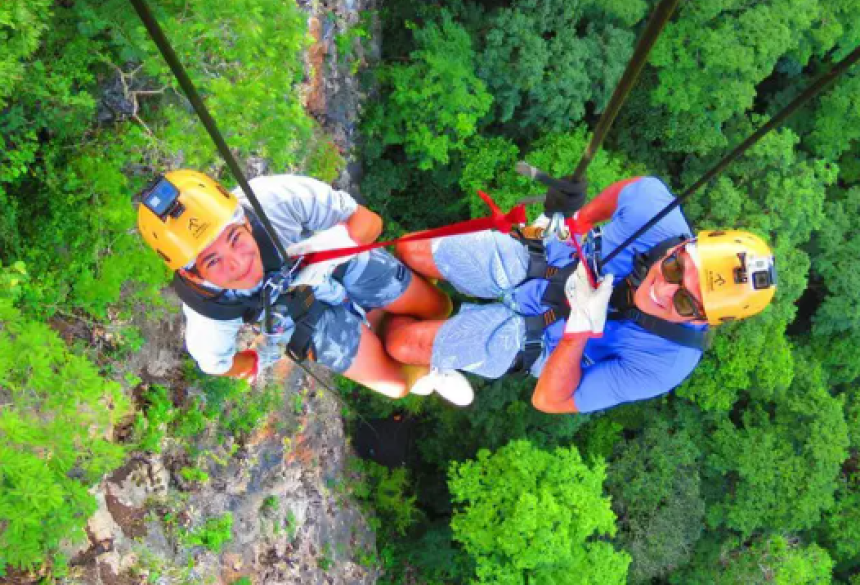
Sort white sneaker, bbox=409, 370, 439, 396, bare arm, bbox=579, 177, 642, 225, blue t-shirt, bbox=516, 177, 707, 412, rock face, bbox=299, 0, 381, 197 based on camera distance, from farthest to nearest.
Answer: rock face, bbox=299, 0, 381, 197 → white sneaker, bbox=409, 370, 439, 396 → bare arm, bbox=579, 177, 642, 225 → blue t-shirt, bbox=516, 177, 707, 412

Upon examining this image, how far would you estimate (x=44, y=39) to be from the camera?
404 centimetres

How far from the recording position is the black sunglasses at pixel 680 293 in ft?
10.7

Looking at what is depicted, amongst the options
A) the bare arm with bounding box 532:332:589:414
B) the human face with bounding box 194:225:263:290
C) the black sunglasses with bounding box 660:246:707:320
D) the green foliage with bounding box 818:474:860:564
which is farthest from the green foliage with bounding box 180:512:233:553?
the green foliage with bounding box 818:474:860:564

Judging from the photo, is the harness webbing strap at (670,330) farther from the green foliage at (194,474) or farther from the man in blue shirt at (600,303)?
the green foliage at (194,474)

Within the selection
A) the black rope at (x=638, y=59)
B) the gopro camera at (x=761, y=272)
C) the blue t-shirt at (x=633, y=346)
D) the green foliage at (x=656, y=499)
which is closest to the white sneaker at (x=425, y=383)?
the blue t-shirt at (x=633, y=346)

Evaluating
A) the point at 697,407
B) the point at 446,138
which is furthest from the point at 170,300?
the point at 697,407

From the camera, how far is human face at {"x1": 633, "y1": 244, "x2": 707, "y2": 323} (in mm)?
3244

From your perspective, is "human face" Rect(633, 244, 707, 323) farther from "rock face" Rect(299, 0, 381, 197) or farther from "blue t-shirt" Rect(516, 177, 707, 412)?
"rock face" Rect(299, 0, 381, 197)

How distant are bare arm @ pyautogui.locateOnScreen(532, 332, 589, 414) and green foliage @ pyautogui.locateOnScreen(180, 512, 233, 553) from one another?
277cm

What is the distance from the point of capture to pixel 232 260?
9.59ft

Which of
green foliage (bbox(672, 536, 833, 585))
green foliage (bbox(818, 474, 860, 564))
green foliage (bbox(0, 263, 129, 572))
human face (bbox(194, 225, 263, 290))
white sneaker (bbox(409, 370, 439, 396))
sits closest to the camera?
green foliage (bbox(0, 263, 129, 572))

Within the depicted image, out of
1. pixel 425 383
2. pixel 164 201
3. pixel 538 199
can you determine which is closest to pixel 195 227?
pixel 164 201

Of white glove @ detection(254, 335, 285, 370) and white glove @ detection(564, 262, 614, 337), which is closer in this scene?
white glove @ detection(564, 262, 614, 337)

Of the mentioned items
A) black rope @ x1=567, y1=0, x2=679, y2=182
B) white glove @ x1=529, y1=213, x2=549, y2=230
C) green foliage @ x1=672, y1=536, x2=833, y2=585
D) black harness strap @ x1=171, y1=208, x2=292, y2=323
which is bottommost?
green foliage @ x1=672, y1=536, x2=833, y2=585
